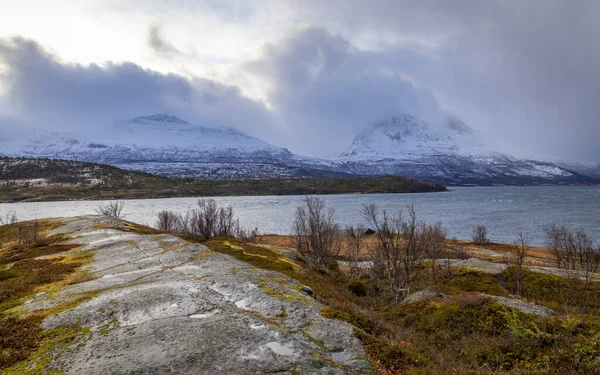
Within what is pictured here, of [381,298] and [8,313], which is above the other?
[8,313]

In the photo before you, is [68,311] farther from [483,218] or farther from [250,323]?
[483,218]

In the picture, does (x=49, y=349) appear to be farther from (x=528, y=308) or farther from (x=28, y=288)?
(x=528, y=308)

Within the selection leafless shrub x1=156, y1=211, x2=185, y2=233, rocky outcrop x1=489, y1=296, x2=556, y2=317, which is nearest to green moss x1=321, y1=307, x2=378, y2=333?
rocky outcrop x1=489, y1=296, x2=556, y2=317

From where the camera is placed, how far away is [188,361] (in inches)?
373

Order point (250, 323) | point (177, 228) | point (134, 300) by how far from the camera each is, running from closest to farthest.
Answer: point (250, 323) < point (134, 300) < point (177, 228)

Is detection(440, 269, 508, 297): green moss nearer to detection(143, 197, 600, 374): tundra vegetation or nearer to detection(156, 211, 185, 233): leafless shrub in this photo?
detection(143, 197, 600, 374): tundra vegetation

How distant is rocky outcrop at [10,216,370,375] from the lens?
9.42 metres

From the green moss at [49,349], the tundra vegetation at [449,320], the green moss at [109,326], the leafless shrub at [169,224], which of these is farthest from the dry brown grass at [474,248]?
the green moss at [49,349]

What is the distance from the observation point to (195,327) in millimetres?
11727

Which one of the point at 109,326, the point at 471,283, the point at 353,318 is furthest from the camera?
the point at 471,283

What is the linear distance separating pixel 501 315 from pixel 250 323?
13.1 meters

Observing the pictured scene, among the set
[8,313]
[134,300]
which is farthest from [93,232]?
[134,300]

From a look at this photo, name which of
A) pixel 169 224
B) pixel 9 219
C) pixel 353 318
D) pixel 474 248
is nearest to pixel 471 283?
pixel 353 318

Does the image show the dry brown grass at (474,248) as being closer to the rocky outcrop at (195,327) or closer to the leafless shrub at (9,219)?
the rocky outcrop at (195,327)
